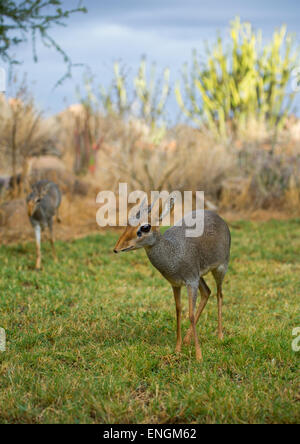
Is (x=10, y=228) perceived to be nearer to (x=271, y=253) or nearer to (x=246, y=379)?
(x=271, y=253)

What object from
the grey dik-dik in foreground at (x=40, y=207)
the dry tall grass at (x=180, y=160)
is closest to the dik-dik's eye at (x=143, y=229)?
the grey dik-dik in foreground at (x=40, y=207)

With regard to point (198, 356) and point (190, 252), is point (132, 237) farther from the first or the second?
point (198, 356)

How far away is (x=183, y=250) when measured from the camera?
15.4 ft

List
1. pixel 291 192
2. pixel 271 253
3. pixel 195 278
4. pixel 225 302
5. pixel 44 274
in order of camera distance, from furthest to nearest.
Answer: pixel 291 192 → pixel 271 253 → pixel 44 274 → pixel 225 302 → pixel 195 278

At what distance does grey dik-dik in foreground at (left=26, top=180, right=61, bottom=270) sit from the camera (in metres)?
8.60

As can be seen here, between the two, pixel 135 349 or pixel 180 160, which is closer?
pixel 135 349

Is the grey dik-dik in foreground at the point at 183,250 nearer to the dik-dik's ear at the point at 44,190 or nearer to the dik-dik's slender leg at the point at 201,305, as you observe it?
the dik-dik's slender leg at the point at 201,305

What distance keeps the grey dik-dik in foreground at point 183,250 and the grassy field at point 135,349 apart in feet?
1.38

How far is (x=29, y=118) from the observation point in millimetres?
15875

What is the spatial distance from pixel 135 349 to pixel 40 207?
15.3ft

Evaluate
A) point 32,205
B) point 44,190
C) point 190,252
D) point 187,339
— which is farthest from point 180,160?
point 190,252

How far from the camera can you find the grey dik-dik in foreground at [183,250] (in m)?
4.29
